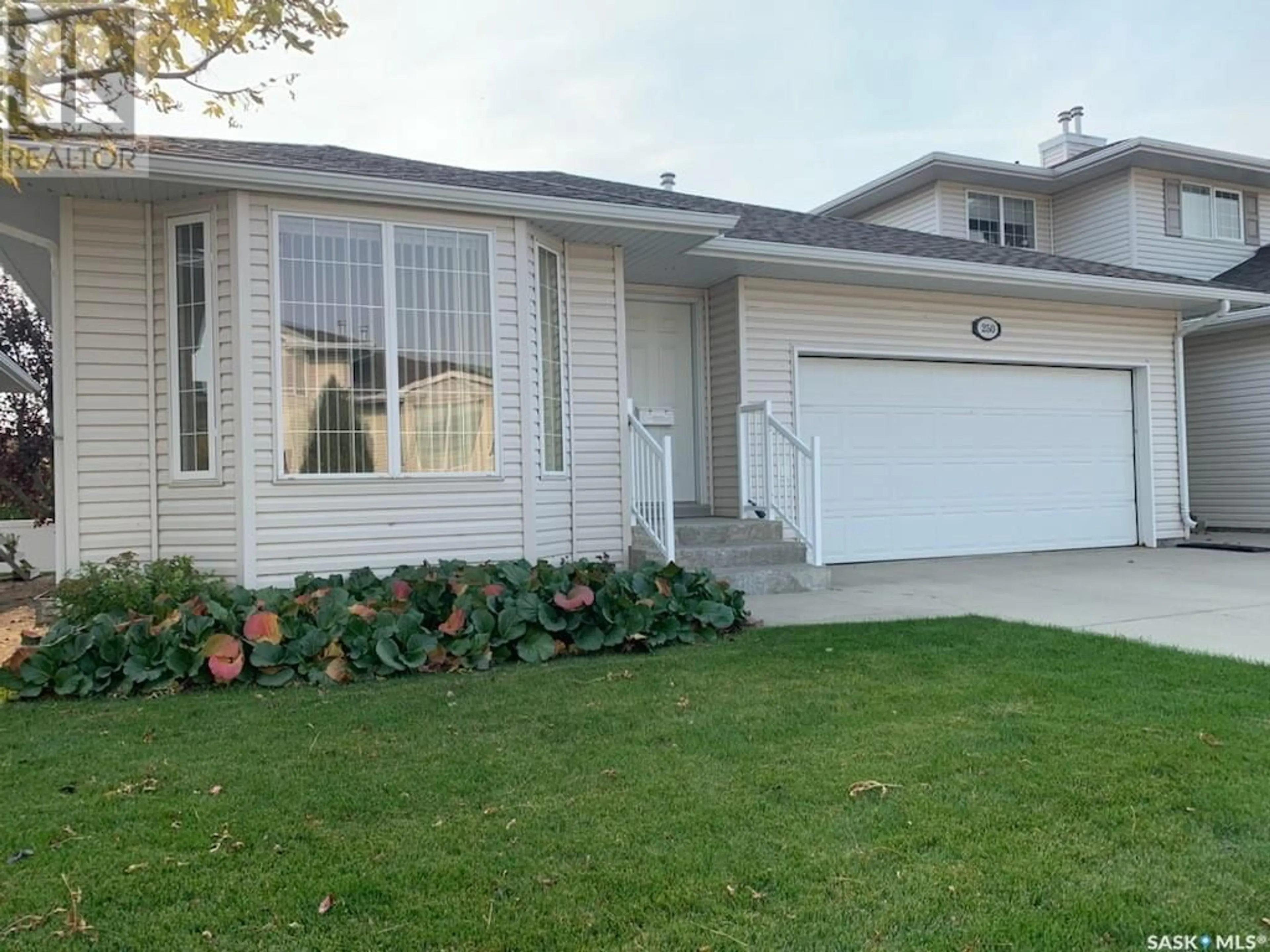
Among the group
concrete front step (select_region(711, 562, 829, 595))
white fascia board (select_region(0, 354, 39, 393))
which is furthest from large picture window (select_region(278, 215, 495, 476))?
white fascia board (select_region(0, 354, 39, 393))

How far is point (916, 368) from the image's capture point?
9.62 metres

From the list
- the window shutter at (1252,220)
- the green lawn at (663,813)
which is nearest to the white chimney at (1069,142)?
the window shutter at (1252,220)

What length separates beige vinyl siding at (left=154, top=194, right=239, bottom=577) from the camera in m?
5.88

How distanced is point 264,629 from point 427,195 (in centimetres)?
316

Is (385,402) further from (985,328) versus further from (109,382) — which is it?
(985,328)

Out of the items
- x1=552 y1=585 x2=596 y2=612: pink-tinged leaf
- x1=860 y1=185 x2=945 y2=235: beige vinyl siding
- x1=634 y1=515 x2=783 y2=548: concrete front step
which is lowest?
x1=552 y1=585 x2=596 y2=612: pink-tinged leaf

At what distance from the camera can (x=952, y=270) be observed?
352 inches

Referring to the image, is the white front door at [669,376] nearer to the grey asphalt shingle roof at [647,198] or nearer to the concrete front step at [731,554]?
the grey asphalt shingle roof at [647,198]

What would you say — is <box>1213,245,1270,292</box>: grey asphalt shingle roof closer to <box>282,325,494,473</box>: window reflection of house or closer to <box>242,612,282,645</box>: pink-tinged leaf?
<box>282,325,494,473</box>: window reflection of house

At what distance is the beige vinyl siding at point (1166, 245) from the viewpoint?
13.6m

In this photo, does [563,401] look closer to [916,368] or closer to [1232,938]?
[916,368]

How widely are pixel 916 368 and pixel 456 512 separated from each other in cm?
561

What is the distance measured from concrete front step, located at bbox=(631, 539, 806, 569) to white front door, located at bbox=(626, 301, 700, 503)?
146cm

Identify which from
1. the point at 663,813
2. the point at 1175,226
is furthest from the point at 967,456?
the point at 663,813
